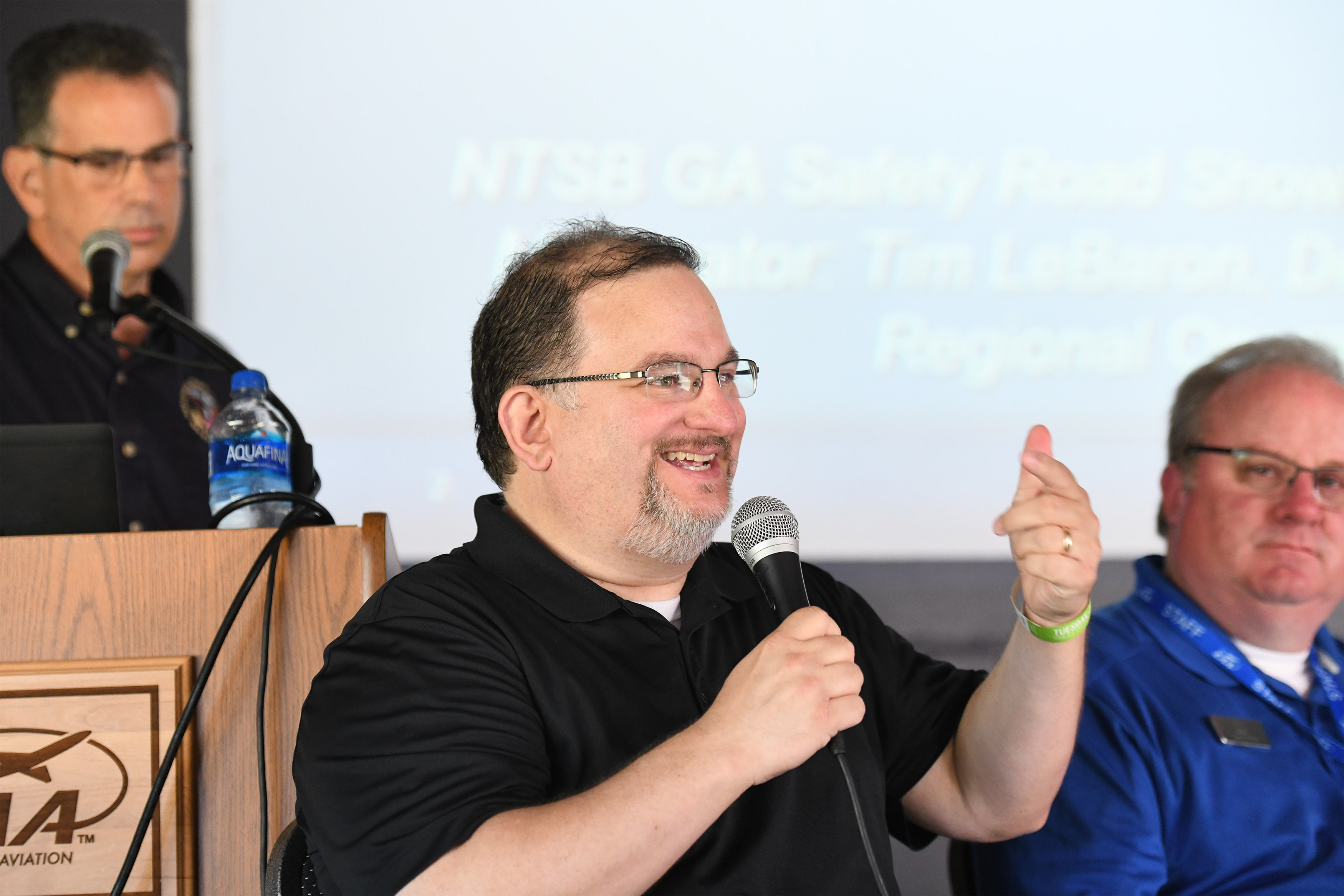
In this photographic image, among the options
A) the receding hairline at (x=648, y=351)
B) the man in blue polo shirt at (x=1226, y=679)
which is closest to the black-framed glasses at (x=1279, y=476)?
the man in blue polo shirt at (x=1226, y=679)

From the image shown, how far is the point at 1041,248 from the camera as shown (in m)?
2.96

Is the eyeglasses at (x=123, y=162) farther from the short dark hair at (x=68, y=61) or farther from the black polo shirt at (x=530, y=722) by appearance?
the black polo shirt at (x=530, y=722)

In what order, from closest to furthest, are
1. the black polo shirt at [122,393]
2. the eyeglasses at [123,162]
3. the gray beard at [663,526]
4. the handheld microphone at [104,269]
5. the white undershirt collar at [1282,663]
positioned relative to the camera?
the gray beard at [663,526], the handheld microphone at [104,269], the white undershirt collar at [1282,663], the black polo shirt at [122,393], the eyeglasses at [123,162]

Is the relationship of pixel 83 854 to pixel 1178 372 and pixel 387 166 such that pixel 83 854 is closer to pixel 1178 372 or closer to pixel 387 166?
pixel 387 166

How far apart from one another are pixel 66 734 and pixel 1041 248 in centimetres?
252

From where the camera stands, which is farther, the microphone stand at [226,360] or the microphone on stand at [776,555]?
the microphone stand at [226,360]

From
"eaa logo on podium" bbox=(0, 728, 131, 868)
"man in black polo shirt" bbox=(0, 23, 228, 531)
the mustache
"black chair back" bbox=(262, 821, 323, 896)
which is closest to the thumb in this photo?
the mustache

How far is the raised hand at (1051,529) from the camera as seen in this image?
1.22 metres

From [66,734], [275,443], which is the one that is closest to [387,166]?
[275,443]

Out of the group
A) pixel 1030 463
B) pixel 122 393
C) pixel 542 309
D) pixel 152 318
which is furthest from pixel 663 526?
pixel 122 393

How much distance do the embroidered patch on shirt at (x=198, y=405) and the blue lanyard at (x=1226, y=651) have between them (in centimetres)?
194

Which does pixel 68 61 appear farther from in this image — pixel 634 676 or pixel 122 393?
pixel 634 676

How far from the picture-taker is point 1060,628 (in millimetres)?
1308

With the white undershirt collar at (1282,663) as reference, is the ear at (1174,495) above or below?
above
